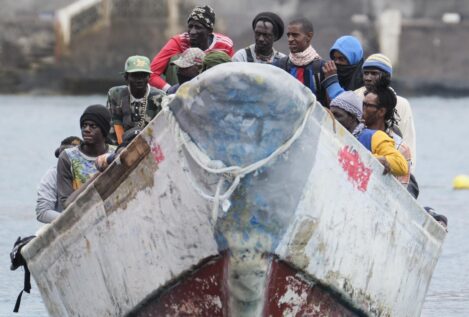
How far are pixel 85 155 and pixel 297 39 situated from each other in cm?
179

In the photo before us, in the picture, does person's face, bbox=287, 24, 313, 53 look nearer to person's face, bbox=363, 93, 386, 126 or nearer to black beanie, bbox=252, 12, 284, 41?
black beanie, bbox=252, 12, 284, 41

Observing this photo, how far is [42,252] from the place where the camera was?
384 inches

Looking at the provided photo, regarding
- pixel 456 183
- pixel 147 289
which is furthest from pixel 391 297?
pixel 456 183

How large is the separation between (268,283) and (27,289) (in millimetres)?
2244

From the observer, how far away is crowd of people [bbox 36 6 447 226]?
9.84 m

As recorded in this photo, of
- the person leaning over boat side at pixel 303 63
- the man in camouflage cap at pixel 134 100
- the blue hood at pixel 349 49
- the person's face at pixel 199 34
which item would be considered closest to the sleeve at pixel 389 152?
the person leaning over boat side at pixel 303 63

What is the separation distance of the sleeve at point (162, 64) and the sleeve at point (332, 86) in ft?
5.42

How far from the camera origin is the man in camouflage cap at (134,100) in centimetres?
1137

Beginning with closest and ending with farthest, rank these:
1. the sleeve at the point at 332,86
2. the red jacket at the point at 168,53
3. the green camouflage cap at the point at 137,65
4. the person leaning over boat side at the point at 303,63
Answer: the sleeve at the point at 332,86
the person leaning over boat side at the point at 303,63
the green camouflage cap at the point at 137,65
the red jacket at the point at 168,53

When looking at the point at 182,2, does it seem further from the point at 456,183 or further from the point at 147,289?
the point at 147,289

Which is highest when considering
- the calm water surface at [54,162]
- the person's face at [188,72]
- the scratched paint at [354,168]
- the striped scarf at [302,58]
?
the scratched paint at [354,168]

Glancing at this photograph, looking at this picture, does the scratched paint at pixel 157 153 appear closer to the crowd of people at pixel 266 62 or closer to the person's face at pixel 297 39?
the crowd of people at pixel 266 62

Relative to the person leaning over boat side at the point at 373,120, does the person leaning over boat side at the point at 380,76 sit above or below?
below

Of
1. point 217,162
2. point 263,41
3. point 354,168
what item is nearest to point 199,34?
point 263,41
